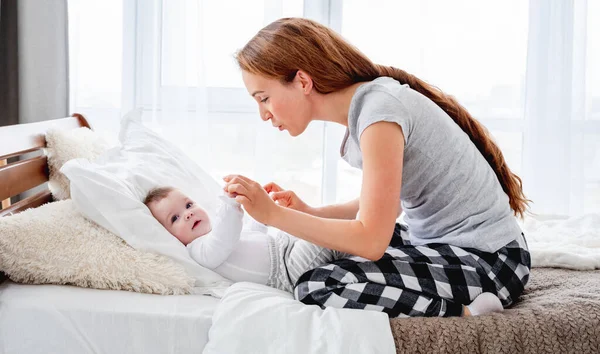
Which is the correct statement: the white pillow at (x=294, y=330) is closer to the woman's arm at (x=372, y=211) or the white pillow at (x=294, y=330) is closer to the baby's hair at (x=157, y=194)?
the woman's arm at (x=372, y=211)

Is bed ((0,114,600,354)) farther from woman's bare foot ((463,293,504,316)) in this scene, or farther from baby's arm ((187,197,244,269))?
baby's arm ((187,197,244,269))

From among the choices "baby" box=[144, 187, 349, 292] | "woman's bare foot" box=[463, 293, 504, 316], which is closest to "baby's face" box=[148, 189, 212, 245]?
"baby" box=[144, 187, 349, 292]

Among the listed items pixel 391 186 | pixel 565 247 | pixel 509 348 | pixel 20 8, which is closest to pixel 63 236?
pixel 391 186

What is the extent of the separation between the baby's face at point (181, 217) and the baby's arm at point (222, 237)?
11 cm

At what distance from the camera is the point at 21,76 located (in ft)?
8.39

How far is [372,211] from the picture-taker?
125cm

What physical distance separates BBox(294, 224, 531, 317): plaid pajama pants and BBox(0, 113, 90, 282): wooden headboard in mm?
711

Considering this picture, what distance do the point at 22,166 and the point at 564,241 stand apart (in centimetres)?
159

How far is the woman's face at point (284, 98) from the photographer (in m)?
1.45

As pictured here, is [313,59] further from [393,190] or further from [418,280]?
[418,280]

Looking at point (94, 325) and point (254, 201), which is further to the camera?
point (254, 201)

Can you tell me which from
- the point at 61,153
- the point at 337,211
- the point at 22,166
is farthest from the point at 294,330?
the point at 61,153

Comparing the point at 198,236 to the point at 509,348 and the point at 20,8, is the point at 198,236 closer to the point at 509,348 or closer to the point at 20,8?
the point at 509,348

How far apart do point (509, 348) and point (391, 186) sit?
38cm
